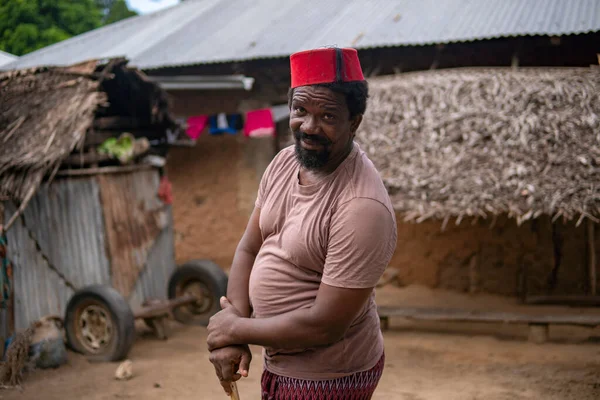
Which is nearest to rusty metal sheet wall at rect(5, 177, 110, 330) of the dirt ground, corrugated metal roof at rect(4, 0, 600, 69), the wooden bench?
the dirt ground

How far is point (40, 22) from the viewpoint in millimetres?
19141

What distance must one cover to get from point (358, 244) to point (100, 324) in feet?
16.1

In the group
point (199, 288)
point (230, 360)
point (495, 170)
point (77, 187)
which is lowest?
point (199, 288)

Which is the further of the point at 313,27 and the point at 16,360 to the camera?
the point at 313,27

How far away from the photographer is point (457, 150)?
21.0 ft

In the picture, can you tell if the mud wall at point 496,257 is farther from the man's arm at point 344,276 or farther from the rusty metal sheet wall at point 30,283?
the man's arm at point 344,276

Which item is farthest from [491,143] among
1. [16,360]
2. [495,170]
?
[16,360]

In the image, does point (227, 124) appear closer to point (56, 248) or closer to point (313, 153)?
point (56, 248)

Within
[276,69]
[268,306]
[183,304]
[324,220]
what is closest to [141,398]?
[183,304]

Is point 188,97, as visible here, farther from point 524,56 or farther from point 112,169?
point 524,56

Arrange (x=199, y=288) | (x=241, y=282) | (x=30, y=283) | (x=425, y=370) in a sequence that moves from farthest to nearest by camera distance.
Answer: (x=199, y=288) → (x=30, y=283) → (x=425, y=370) → (x=241, y=282)

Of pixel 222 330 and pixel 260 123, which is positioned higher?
pixel 222 330

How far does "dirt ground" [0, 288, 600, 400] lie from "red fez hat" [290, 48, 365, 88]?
3615 millimetres

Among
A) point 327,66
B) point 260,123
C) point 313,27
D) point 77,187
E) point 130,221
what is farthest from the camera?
point 313,27
